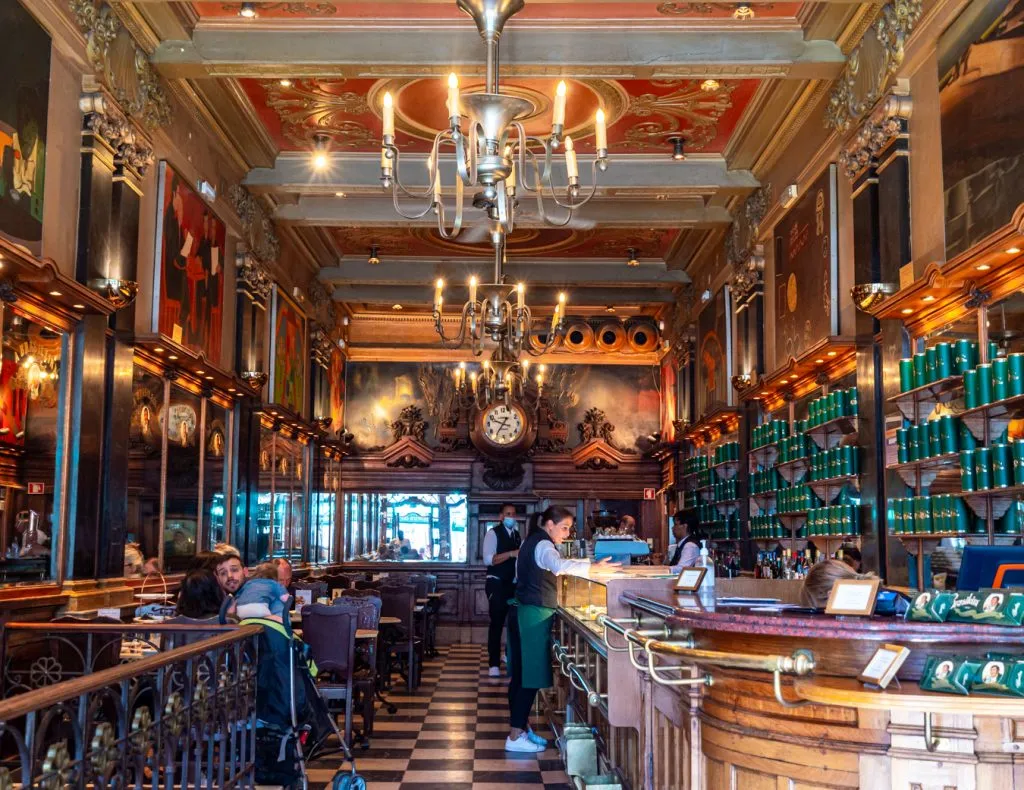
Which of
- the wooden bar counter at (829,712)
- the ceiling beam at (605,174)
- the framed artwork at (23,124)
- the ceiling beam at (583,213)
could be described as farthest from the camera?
the ceiling beam at (583,213)

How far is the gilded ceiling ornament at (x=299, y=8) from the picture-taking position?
8003 millimetres

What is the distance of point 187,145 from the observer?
30.3 ft

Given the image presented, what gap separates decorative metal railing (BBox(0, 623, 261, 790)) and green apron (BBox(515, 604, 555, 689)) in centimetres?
234

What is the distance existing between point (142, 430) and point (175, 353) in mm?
656

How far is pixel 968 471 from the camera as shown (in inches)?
220

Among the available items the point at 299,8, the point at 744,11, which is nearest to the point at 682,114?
the point at 744,11

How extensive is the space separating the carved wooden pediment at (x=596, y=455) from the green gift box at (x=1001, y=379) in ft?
38.9

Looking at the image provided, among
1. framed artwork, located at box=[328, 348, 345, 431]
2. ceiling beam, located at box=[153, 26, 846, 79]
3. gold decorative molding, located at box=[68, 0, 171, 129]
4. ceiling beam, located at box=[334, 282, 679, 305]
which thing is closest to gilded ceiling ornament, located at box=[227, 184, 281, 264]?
gold decorative molding, located at box=[68, 0, 171, 129]

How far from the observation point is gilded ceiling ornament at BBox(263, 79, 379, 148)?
9.48 m

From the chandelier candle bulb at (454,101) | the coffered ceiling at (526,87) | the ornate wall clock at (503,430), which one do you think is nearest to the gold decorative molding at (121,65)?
the coffered ceiling at (526,87)

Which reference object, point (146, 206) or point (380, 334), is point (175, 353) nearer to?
point (146, 206)

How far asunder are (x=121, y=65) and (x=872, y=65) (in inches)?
202

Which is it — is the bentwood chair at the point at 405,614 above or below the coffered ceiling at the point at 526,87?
below

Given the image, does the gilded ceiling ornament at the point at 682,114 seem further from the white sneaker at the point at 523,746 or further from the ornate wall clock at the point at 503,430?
the ornate wall clock at the point at 503,430
